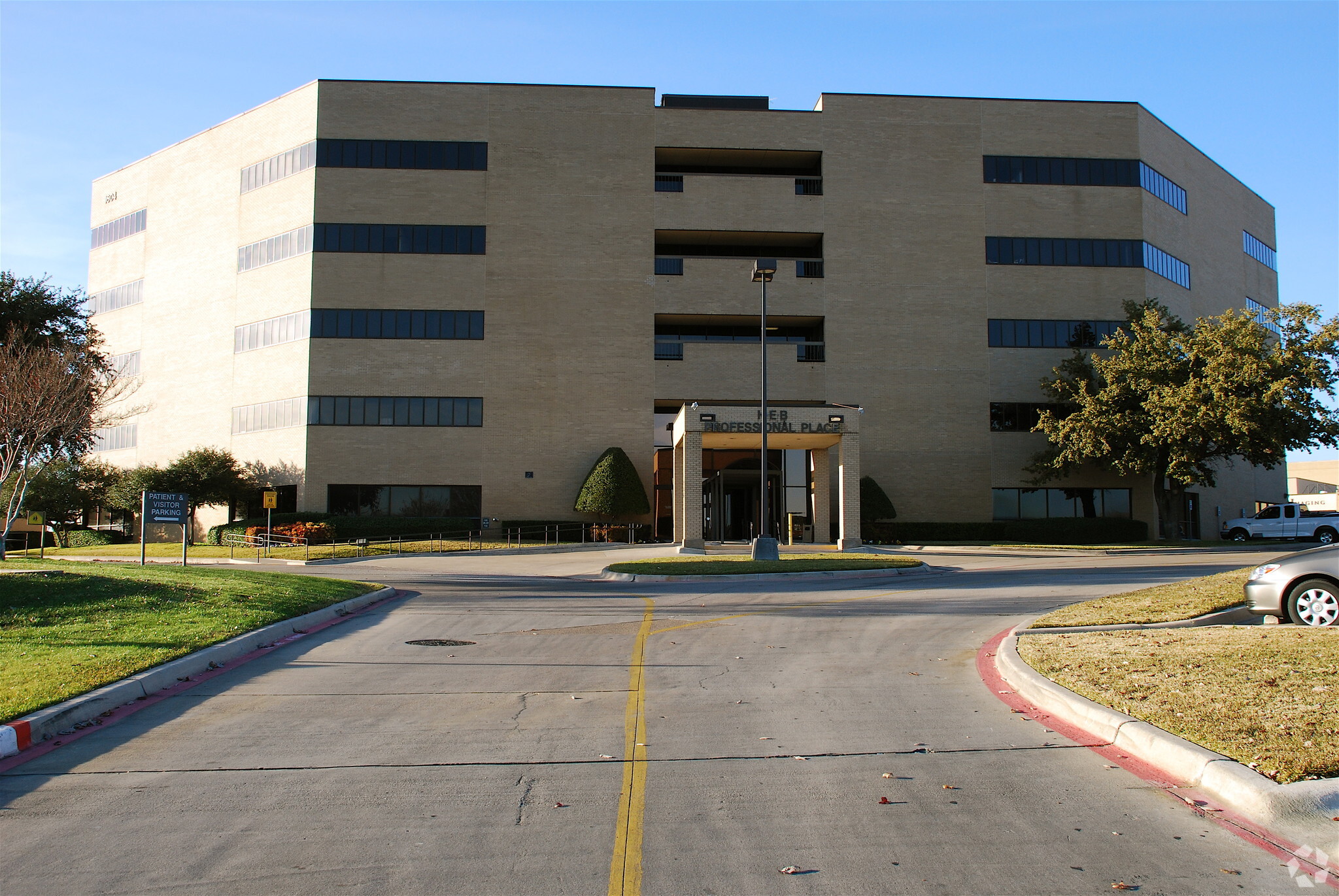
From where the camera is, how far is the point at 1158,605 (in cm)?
1306

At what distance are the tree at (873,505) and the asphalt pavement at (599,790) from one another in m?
30.0

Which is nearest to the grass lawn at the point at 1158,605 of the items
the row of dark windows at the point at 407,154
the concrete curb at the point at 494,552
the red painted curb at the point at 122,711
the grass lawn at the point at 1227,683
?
the grass lawn at the point at 1227,683

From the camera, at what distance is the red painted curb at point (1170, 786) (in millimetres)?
4660

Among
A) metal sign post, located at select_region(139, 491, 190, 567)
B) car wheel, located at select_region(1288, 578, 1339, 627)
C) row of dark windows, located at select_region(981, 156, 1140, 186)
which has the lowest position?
car wheel, located at select_region(1288, 578, 1339, 627)

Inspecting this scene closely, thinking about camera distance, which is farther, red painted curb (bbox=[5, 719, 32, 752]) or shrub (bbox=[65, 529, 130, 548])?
shrub (bbox=[65, 529, 130, 548])

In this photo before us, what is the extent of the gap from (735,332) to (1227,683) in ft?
130

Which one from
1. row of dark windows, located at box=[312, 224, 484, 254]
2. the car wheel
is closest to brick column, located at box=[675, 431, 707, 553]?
row of dark windows, located at box=[312, 224, 484, 254]

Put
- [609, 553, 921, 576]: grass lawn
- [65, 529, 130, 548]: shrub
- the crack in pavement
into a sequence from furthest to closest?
[65, 529, 130, 548]: shrub → [609, 553, 921, 576]: grass lawn → the crack in pavement

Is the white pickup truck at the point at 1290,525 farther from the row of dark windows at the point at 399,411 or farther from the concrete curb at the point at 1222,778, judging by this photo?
the concrete curb at the point at 1222,778

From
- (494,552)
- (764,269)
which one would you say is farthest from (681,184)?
(764,269)

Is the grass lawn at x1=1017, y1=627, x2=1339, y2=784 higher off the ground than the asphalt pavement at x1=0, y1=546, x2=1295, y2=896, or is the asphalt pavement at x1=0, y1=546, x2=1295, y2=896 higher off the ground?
the grass lawn at x1=1017, y1=627, x2=1339, y2=784

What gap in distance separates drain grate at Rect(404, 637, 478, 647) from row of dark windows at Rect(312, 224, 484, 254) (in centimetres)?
3400

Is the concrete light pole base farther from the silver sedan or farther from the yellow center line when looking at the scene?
the yellow center line

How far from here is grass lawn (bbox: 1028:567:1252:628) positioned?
12.1 metres
